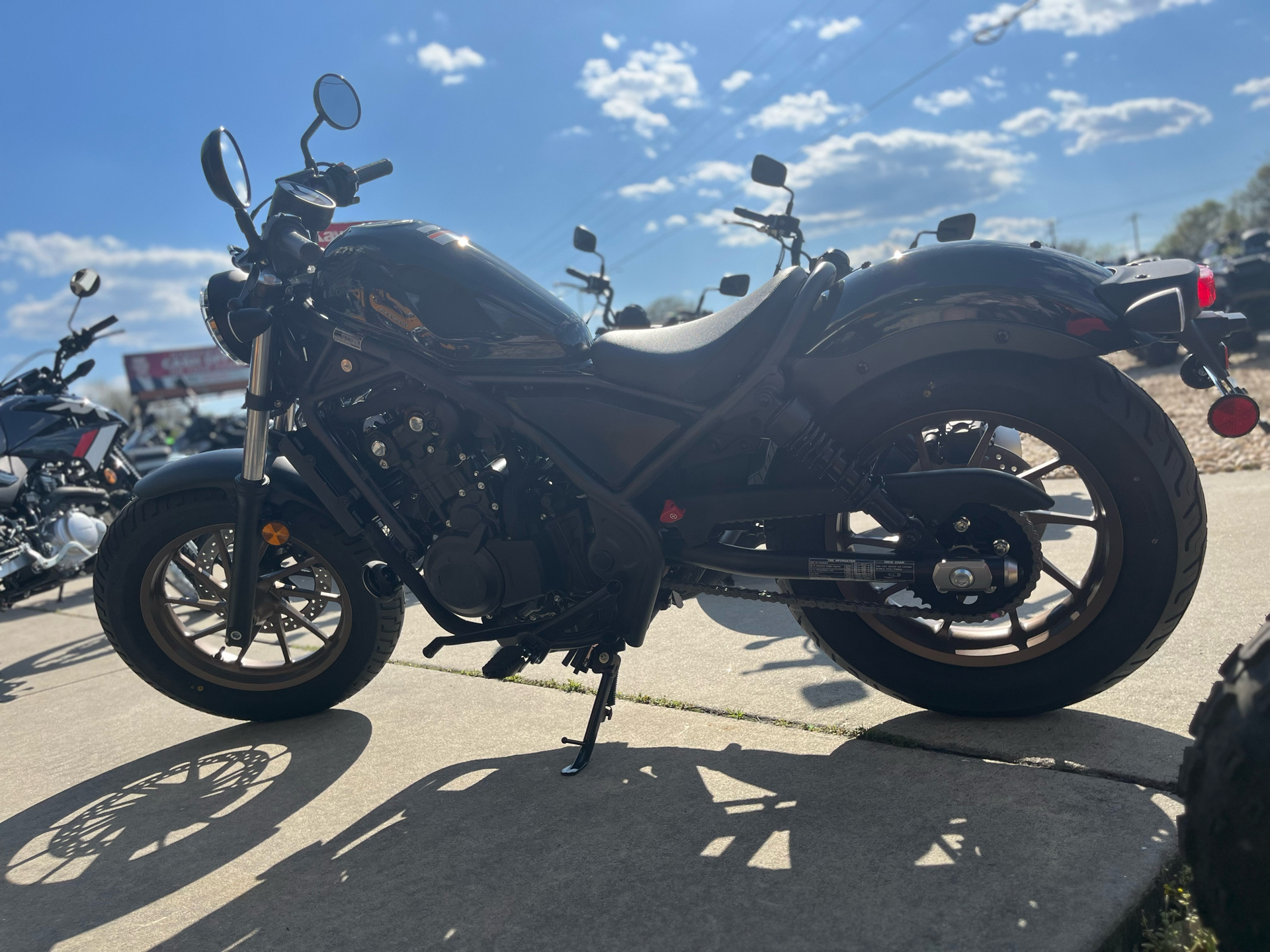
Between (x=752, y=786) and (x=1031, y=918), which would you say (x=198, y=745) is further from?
(x=1031, y=918)

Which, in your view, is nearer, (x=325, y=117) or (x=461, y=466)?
(x=461, y=466)

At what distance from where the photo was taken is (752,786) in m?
2.04

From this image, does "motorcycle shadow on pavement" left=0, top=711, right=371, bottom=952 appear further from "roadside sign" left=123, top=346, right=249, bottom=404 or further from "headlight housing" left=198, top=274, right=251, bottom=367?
"roadside sign" left=123, top=346, right=249, bottom=404

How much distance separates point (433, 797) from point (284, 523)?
3.31ft

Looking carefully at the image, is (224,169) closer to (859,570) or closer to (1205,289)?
(859,570)

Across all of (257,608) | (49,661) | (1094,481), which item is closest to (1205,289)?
(1094,481)

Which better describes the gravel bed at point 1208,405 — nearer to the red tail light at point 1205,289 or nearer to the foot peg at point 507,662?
the red tail light at point 1205,289

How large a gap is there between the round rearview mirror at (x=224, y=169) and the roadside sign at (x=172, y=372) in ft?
165

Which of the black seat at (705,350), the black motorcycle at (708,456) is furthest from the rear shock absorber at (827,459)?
the black seat at (705,350)

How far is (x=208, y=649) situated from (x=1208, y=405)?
26.1 feet

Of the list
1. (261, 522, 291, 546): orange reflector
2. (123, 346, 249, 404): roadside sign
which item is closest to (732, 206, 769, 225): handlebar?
(261, 522, 291, 546): orange reflector

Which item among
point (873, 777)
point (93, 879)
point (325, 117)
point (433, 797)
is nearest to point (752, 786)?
point (873, 777)

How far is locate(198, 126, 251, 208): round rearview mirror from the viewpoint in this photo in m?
2.44

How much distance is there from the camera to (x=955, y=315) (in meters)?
2.01
